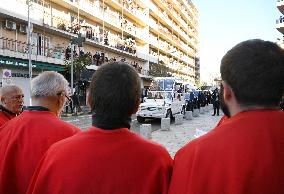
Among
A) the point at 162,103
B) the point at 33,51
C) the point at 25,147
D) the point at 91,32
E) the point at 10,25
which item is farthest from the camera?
the point at 91,32

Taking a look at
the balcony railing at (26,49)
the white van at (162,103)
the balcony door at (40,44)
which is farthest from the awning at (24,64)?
the white van at (162,103)

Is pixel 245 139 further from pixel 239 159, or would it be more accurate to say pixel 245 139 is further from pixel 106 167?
pixel 106 167

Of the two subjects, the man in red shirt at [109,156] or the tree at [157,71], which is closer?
the man in red shirt at [109,156]

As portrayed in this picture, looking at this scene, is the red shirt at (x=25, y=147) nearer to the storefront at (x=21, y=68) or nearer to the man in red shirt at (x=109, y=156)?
the man in red shirt at (x=109, y=156)

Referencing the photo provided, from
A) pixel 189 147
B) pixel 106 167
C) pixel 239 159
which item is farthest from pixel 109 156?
pixel 239 159

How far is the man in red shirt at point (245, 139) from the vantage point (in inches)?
67.4

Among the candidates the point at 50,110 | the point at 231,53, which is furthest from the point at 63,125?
the point at 231,53

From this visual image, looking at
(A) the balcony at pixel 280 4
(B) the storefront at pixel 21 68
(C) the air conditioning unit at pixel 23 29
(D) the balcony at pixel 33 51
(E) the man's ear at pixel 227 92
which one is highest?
(A) the balcony at pixel 280 4

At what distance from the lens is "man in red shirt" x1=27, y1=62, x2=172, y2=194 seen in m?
2.03

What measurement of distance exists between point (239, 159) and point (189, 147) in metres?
0.23

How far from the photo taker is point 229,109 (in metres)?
1.93

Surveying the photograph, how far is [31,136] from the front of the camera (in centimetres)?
293

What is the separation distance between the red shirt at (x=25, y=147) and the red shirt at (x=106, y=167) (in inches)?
31.1

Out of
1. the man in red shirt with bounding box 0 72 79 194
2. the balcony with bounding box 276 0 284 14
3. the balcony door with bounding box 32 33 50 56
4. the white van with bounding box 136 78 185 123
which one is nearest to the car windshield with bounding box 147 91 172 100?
the white van with bounding box 136 78 185 123
